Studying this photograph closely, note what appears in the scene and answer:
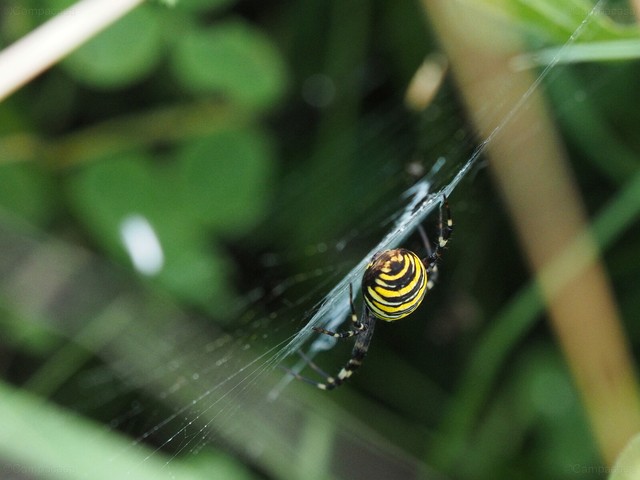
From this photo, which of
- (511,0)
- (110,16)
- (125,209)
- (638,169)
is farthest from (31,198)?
Result: (638,169)

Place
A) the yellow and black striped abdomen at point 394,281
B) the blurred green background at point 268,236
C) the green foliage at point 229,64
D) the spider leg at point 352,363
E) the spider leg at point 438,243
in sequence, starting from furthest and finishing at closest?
the green foliage at point 229,64 < the blurred green background at point 268,236 < the spider leg at point 352,363 < the spider leg at point 438,243 < the yellow and black striped abdomen at point 394,281

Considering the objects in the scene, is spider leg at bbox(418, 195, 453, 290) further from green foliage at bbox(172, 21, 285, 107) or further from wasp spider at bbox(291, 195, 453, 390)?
green foliage at bbox(172, 21, 285, 107)

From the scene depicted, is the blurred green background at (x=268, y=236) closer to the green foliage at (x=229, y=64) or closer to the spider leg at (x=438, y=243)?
the green foliage at (x=229, y=64)

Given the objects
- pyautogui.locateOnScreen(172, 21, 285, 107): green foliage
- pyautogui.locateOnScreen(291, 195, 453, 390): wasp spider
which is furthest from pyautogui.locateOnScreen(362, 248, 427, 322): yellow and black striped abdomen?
pyautogui.locateOnScreen(172, 21, 285, 107): green foliage

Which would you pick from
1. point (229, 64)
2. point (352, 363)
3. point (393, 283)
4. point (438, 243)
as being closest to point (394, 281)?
point (393, 283)

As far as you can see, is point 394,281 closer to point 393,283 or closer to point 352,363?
point 393,283

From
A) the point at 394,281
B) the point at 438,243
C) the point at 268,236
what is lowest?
the point at 394,281

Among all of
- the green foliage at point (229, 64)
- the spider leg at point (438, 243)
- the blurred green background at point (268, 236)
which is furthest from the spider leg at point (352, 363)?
the green foliage at point (229, 64)
